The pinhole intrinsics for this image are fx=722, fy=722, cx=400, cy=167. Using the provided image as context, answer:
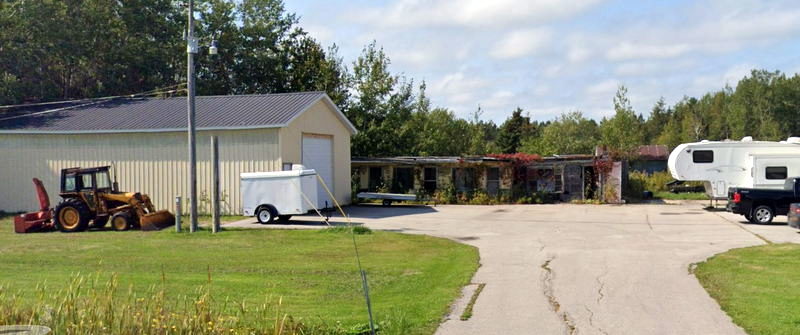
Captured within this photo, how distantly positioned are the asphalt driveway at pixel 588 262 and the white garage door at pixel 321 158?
1.38m

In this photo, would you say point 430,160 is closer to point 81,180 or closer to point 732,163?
point 732,163

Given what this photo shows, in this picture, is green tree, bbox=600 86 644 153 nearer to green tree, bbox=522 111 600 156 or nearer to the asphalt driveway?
green tree, bbox=522 111 600 156

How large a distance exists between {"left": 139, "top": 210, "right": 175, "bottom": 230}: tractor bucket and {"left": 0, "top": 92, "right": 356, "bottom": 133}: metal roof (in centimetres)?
504

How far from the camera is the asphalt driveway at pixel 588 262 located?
8930mm

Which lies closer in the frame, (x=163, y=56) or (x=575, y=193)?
(x=575, y=193)

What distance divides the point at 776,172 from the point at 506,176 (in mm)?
11821

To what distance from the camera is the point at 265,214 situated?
23328 mm

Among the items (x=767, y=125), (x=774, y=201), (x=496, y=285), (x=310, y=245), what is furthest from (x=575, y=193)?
(x=767, y=125)

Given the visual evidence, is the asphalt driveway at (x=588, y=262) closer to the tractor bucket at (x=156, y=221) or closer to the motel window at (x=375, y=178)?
the tractor bucket at (x=156, y=221)

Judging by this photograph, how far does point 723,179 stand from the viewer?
A: 28.3 m

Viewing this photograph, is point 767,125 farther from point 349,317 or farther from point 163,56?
point 349,317

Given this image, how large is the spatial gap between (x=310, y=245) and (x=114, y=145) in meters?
14.3

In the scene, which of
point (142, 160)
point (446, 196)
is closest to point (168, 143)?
point (142, 160)

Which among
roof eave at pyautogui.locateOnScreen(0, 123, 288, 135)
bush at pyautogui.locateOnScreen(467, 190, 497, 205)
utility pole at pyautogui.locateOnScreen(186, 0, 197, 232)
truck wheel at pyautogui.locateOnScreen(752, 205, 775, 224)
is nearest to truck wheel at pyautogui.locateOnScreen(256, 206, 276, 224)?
utility pole at pyautogui.locateOnScreen(186, 0, 197, 232)
